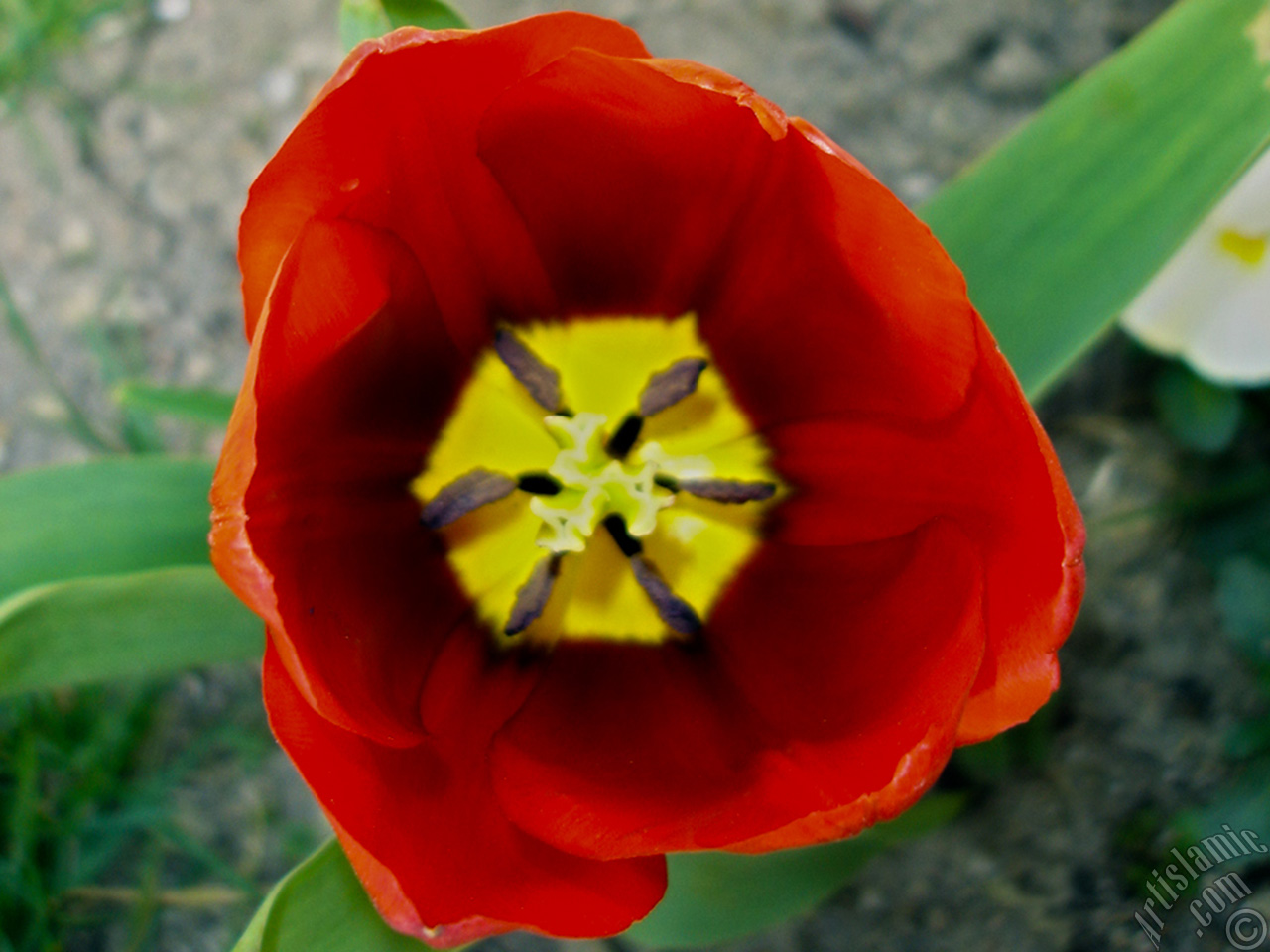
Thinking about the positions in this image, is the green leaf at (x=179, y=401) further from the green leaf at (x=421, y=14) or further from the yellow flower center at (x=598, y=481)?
the green leaf at (x=421, y=14)

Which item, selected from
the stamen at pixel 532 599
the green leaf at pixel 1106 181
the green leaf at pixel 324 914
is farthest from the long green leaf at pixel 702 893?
the green leaf at pixel 1106 181

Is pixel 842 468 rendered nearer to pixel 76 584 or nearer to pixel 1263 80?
pixel 1263 80

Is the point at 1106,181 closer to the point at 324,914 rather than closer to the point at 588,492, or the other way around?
the point at 588,492

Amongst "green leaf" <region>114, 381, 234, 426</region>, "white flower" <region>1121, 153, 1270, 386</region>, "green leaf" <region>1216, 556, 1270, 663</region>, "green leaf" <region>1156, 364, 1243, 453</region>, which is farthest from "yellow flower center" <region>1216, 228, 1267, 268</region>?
"green leaf" <region>114, 381, 234, 426</region>

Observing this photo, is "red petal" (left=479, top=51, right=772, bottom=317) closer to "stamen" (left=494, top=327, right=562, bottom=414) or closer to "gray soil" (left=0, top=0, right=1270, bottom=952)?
"stamen" (left=494, top=327, right=562, bottom=414)

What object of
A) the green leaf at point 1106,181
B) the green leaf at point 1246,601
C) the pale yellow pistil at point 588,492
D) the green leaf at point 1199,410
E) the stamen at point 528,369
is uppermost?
the green leaf at point 1106,181

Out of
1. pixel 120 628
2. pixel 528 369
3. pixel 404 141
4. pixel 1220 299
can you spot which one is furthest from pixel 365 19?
pixel 1220 299
